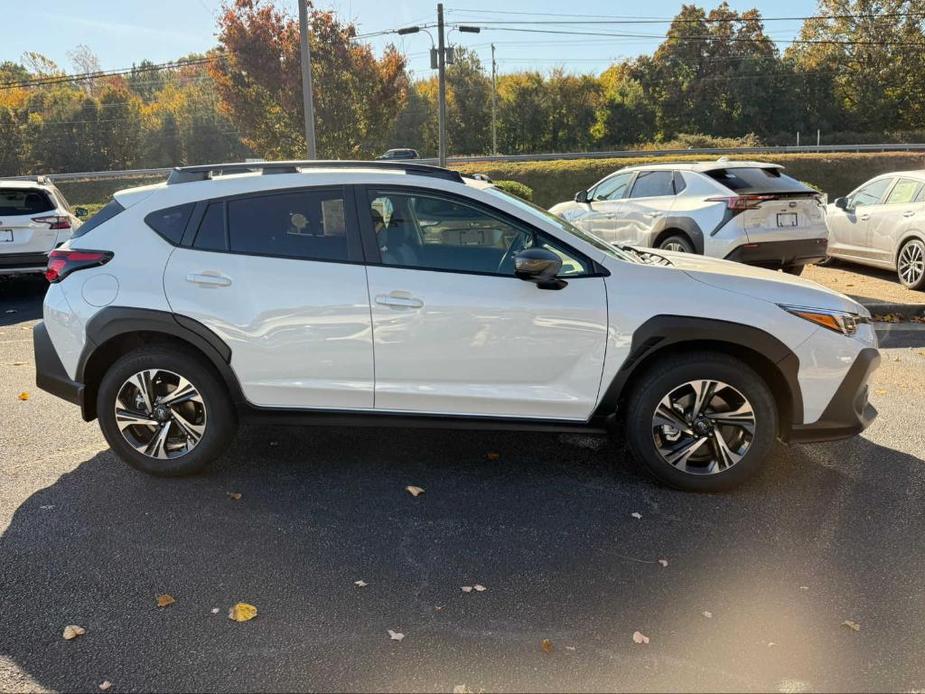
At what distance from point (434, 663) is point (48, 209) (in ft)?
32.0

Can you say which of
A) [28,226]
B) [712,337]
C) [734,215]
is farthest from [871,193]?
[28,226]

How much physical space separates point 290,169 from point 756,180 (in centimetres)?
658

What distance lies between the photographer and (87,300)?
4.16 metres

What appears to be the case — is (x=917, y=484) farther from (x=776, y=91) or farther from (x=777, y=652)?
(x=776, y=91)

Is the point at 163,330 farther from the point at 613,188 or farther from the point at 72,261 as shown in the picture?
the point at 613,188

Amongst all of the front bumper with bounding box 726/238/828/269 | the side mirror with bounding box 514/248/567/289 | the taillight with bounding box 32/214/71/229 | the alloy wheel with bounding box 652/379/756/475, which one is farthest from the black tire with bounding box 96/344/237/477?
the taillight with bounding box 32/214/71/229

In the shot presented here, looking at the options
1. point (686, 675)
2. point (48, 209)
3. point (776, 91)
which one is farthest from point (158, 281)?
point (776, 91)

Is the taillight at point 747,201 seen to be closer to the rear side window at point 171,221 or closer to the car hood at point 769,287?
the car hood at point 769,287

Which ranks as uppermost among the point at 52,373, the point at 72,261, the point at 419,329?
the point at 72,261

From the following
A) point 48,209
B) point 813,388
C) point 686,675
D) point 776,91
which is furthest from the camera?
point 776,91

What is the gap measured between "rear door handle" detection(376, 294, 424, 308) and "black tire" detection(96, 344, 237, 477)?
104 cm

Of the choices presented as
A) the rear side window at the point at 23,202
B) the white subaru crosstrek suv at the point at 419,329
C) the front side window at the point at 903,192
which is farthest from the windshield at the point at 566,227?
the rear side window at the point at 23,202

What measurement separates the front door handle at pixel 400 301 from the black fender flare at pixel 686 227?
19.3ft

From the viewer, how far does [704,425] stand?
158 inches
